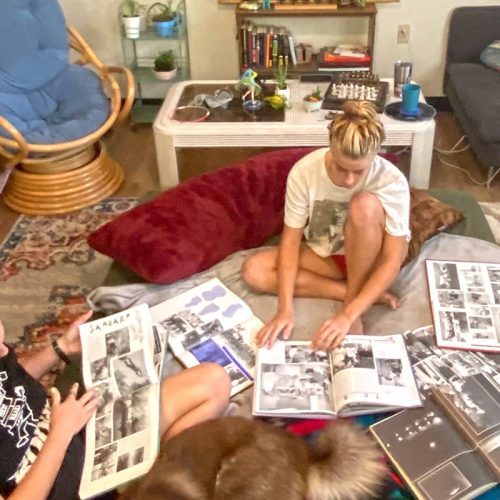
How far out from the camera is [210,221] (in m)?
2.10

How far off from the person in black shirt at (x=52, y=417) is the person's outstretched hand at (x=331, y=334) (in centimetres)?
26

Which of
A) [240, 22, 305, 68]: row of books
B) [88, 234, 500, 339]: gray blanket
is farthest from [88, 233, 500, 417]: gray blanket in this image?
[240, 22, 305, 68]: row of books

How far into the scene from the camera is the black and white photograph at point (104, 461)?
1396 millimetres

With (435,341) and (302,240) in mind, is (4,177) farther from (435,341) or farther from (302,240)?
(435,341)

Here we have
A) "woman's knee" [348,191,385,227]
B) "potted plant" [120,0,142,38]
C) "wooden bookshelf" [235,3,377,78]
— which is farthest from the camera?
"potted plant" [120,0,142,38]

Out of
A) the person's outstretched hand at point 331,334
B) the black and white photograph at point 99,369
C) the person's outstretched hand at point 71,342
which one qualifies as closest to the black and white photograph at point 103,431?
the black and white photograph at point 99,369

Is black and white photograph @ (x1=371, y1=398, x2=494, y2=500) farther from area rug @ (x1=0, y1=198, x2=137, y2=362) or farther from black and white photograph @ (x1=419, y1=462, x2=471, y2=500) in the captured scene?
area rug @ (x1=0, y1=198, x2=137, y2=362)

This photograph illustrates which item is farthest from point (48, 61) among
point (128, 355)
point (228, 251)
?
point (128, 355)

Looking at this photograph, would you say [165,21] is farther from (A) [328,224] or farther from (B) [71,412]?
(B) [71,412]

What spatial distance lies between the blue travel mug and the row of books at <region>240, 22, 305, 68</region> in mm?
991

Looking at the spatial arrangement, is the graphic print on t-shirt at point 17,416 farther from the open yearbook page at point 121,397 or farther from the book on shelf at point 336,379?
the book on shelf at point 336,379

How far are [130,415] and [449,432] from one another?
2.35ft

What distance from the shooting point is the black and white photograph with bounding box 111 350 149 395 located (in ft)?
5.20

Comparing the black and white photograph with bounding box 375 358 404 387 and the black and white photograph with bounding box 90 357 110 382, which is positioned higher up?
the black and white photograph with bounding box 90 357 110 382
